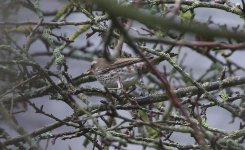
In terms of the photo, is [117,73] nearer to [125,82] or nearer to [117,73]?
[117,73]

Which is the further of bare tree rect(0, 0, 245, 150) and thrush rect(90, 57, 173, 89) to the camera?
thrush rect(90, 57, 173, 89)

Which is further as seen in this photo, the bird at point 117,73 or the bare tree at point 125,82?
the bird at point 117,73

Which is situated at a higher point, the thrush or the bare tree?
the thrush

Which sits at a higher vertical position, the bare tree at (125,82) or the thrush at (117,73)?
the thrush at (117,73)

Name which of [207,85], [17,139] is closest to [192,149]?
[207,85]

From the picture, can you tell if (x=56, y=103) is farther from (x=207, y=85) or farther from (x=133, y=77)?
(x=207, y=85)

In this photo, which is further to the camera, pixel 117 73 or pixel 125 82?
pixel 117 73

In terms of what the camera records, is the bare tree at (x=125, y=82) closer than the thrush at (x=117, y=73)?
Yes

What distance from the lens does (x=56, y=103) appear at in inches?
229

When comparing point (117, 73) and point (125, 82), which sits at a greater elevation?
point (117, 73)

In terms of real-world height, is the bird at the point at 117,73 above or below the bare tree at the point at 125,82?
above

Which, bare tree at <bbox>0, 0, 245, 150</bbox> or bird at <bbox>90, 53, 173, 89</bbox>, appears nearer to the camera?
bare tree at <bbox>0, 0, 245, 150</bbox>

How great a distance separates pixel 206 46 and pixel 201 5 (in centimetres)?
180

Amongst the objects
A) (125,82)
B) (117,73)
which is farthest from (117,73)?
(125,82)
